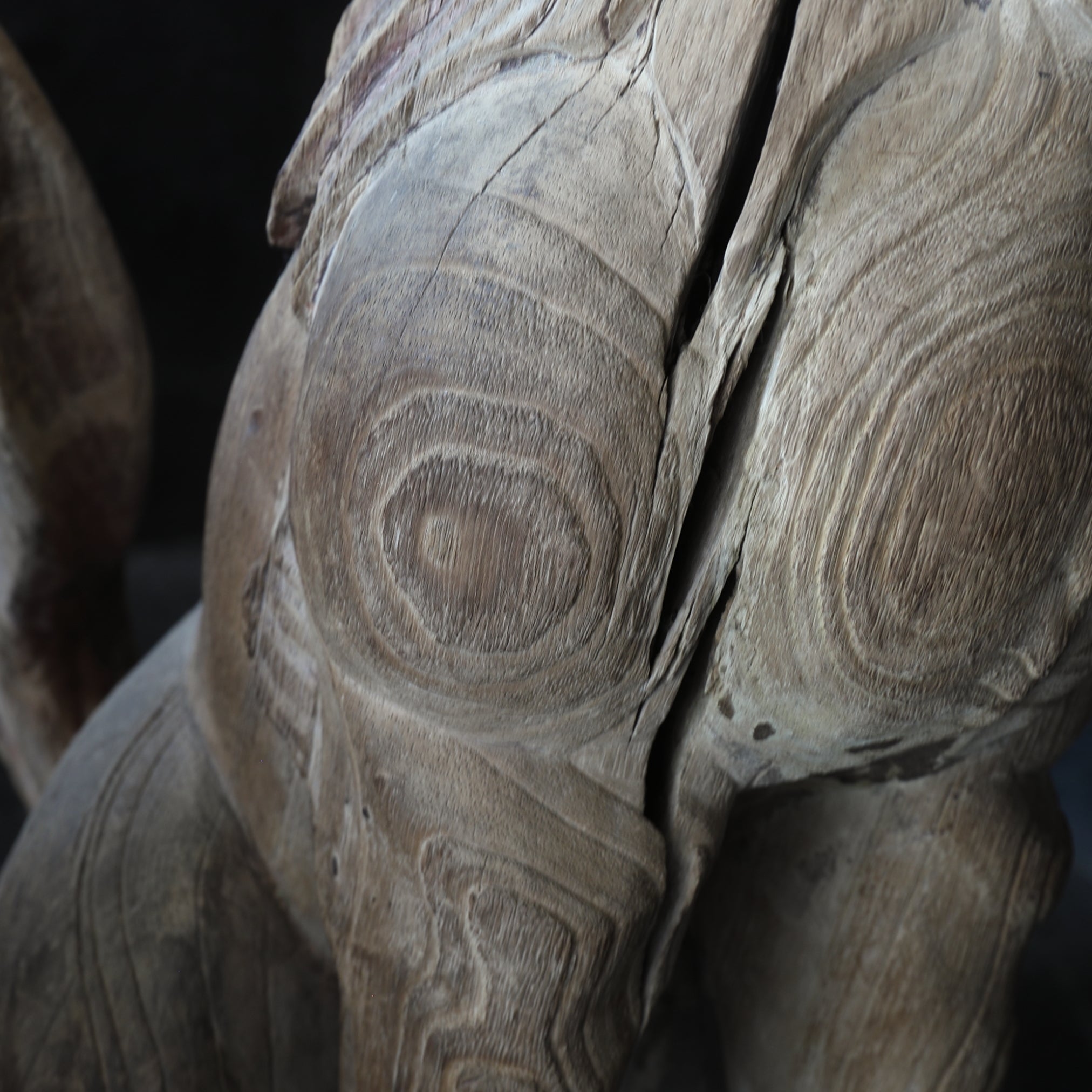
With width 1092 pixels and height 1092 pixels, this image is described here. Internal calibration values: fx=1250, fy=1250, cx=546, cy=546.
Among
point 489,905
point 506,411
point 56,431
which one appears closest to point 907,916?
point 489,905

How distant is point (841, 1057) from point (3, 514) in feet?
2.56

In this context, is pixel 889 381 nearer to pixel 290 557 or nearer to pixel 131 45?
pixel 290 557

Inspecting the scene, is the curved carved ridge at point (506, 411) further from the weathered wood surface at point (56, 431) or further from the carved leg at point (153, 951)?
the weathered wood surface at point (56, 431)

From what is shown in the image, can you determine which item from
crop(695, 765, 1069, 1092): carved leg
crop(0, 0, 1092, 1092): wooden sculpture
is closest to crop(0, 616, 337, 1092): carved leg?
crop(0, 0, 1092, 1092): wooden sculpture

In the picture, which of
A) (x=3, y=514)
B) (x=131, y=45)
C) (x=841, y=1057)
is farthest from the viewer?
(x=131, y=45)

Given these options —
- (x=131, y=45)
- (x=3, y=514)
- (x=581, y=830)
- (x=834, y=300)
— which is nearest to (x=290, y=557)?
(x=581, y=830)

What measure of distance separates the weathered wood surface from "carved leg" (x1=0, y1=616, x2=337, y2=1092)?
1.05 feet

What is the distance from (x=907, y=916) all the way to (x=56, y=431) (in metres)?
0.76

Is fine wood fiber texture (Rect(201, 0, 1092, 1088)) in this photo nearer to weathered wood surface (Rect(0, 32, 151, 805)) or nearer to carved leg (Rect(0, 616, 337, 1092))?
carved leg (Rect(0, 616, 337, 1092))

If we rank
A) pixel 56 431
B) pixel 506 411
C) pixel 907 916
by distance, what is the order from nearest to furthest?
pixel 506 411 < pixel 907 916 < pixel 56 431

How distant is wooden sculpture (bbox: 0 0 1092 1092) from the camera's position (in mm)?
485

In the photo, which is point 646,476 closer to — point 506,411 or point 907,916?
point 506,411

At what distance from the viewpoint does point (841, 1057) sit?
732 millimetres

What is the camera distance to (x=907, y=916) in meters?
0.70
